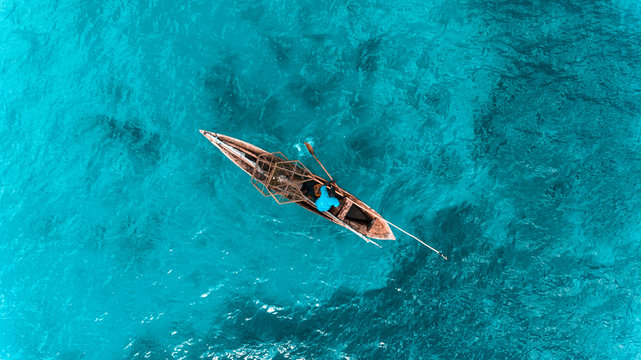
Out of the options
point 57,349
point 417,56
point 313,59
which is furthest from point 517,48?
point 57,349

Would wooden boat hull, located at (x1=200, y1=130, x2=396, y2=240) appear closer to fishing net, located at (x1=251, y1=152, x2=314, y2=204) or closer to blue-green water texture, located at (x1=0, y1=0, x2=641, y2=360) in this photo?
fishing net, located at (x1=251, y1=152, x2=314, y2=204)

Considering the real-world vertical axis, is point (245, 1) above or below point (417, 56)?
below

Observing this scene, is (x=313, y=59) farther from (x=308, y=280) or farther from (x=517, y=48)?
(x=308, y=280)

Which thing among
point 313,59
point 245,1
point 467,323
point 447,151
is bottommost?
point 467,323

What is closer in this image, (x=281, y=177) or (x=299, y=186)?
(x=281, y=177)

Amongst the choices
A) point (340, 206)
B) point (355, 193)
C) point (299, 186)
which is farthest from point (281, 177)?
point (355, 193)

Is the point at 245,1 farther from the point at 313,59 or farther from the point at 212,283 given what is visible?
the point at 212,283

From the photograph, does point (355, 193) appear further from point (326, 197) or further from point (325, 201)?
point (325, 201)
